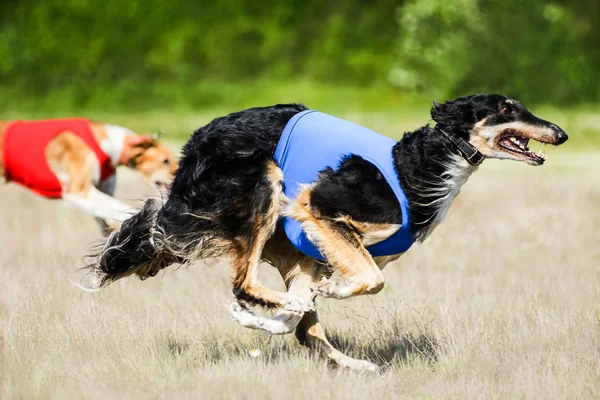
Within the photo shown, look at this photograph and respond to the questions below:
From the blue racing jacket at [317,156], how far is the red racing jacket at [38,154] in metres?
4.46

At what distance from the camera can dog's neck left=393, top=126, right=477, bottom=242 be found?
4.41 metres

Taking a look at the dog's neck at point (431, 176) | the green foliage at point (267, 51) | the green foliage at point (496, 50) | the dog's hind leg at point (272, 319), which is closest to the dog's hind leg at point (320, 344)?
the dog's hind leg at point (272, 319)

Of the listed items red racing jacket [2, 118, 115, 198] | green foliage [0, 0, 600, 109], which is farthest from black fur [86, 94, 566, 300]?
green foliage [0, 0, 600, 109]

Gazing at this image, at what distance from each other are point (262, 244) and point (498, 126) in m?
1.38

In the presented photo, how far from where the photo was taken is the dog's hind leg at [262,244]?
4504 millimetres

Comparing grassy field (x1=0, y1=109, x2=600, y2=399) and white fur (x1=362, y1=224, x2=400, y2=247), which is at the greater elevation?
white fur (x1=362, y1=224, x2=400, y2=247)

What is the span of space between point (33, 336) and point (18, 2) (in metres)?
22.0

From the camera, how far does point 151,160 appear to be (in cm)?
924

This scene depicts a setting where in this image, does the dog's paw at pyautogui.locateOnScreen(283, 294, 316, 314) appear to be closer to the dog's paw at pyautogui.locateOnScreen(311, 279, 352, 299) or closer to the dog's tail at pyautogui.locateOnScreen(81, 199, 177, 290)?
the dog's paw at pyautogui.locateOnScreen(311, 279, 352, 299)

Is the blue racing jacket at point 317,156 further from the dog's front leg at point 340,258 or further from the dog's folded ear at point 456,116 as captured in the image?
the dog's folded ear at point 456,116

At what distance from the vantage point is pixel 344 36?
25.5 m

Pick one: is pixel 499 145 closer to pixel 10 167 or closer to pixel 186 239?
pixel 186 239

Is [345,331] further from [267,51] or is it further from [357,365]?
[267,51]

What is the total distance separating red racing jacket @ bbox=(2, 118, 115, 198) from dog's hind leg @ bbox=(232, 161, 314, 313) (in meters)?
4.39
